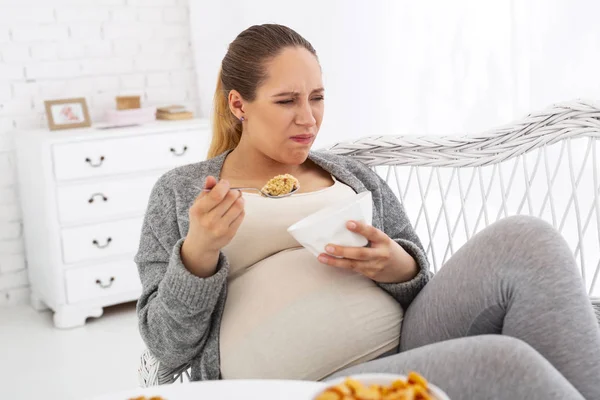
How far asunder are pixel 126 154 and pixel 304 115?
176 centimetres

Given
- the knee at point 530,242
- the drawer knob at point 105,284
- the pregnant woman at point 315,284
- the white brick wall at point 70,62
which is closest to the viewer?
the pregnant woman at point 315,284

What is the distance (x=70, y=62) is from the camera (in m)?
3.40

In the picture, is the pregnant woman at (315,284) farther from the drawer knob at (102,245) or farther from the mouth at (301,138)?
the drawer knob at (102,245)

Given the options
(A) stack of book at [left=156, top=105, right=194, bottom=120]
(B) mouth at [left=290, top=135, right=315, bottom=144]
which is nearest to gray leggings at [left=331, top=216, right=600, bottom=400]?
(B) mouth at [left=290, top=135, right=315, bottom=144]

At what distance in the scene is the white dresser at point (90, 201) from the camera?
298cm

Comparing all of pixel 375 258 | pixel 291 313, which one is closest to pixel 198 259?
pixel 291 313

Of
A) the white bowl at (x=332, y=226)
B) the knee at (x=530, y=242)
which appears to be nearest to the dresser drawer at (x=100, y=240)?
the white bowl at (x=332, y=226)

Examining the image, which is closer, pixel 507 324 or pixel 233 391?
pixel 233 391

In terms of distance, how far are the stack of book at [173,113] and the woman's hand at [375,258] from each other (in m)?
2.13

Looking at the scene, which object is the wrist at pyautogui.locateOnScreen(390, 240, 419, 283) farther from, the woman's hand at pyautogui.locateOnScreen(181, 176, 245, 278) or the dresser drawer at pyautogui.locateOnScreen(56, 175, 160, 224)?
the dresser drawer at pyautogui.locateOnScreen(56, 175, 160, 224)

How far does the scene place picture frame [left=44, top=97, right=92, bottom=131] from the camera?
10.5 ft

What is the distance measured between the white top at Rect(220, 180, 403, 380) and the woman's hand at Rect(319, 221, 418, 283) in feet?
0.16

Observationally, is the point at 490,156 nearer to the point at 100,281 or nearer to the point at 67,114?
the point at 100,281

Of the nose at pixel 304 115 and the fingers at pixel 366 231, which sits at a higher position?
the nose at pixel 304 115
